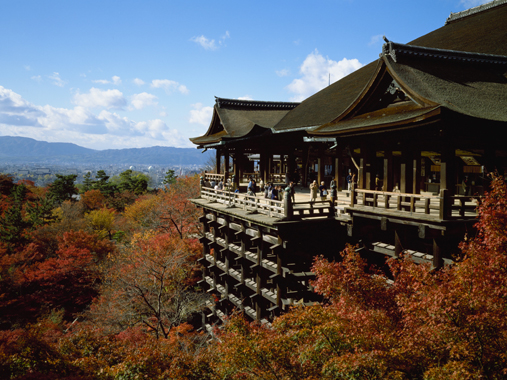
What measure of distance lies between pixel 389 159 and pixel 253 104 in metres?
16.6

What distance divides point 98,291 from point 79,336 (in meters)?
15.8

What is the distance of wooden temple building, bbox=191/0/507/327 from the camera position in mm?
11602

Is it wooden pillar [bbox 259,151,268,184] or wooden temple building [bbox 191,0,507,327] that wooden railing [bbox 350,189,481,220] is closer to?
wooden temple building [bbox 191,0,507,327]

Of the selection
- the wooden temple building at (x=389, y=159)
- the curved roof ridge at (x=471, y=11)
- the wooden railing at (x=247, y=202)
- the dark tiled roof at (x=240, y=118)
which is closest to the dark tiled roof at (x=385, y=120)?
the wooden temple building at (x=389, y=159)

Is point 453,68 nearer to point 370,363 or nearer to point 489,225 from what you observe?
point 489,225

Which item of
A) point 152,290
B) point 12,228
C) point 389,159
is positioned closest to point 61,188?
point 12,228

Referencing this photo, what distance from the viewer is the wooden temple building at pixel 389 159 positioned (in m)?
11.6

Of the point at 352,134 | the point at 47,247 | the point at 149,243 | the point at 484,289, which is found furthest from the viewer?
the point at 47,247

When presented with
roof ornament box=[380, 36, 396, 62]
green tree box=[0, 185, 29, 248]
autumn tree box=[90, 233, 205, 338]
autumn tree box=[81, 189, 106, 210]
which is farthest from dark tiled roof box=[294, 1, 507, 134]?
autumn tree box=[81, 189, 106, 210]

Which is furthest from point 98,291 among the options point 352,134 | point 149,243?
point 352,134

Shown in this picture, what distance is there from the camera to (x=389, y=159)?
564 inches

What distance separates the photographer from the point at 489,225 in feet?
29.2

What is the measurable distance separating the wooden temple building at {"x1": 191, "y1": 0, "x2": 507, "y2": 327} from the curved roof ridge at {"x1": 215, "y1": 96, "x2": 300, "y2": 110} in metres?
3.95

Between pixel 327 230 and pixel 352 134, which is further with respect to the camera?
pixel 327 230
